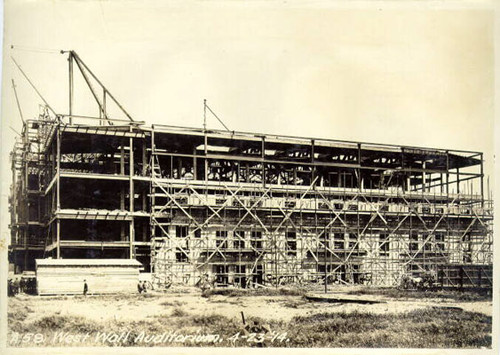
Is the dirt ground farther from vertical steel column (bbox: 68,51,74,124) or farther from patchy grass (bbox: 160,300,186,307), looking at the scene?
vertical steel column (bbox: 68,51,74,124)

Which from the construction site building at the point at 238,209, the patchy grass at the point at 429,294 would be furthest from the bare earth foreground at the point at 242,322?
the construction site building at the point at 238,209

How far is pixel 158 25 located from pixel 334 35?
6.18 m

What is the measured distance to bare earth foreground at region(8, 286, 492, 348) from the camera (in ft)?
63.5

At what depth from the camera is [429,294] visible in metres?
27.3

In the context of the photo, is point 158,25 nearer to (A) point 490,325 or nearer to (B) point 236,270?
(B) point 236,270

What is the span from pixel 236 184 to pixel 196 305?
8.69m

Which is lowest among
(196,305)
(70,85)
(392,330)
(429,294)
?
(392,330)

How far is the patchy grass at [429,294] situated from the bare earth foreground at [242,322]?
0.92 m

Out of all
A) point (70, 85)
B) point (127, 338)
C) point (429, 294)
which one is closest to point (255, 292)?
point (429, 294)

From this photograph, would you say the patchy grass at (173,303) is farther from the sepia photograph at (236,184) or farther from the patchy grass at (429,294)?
the patchy grass at (429,294)

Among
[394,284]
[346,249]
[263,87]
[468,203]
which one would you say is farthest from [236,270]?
[468,203]

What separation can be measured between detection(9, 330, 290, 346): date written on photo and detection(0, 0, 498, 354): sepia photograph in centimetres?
7

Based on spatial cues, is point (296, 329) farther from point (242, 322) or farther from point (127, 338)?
point (127, 338)

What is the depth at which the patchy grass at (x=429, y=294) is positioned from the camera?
1005 inches
